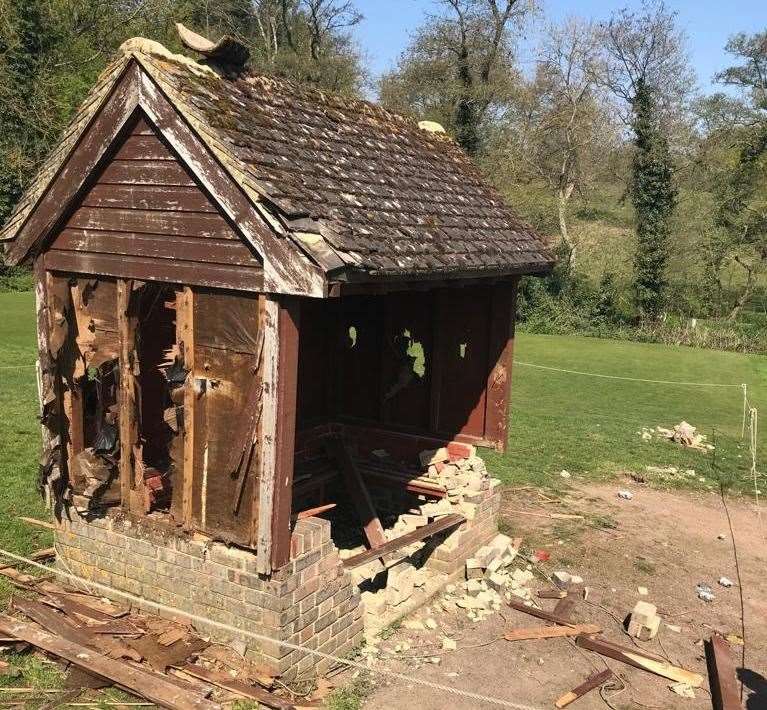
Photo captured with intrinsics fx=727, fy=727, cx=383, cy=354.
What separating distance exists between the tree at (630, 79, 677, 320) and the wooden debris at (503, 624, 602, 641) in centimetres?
2863

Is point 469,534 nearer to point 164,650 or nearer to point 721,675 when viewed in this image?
point 721,675

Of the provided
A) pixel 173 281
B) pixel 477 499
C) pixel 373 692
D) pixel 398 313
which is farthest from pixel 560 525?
pixel 173 281

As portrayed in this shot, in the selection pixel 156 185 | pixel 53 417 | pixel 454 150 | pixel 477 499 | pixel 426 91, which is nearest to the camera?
pixel 156 185

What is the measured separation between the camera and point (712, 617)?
8531 mm

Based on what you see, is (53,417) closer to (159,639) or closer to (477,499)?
(159,639)

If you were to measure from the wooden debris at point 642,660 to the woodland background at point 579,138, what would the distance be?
27.6 m

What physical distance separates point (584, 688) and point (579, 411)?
512 inches

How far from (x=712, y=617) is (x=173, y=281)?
23.4ft

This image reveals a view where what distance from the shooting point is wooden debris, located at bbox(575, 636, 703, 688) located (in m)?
7.15

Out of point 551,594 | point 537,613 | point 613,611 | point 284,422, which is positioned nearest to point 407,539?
point 537,613

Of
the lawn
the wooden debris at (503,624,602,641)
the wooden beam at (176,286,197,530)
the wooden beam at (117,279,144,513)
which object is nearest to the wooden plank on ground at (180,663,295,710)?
the wooden beam at (176,286,197,530)

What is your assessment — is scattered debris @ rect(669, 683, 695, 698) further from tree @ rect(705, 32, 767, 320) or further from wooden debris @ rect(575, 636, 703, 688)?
tree @ rect(705, 32, 767, 320)

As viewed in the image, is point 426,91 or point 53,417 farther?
point 426,91

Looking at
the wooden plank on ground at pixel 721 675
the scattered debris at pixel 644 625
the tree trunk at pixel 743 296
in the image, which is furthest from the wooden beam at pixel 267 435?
the tree trunk at pixel 743 296
